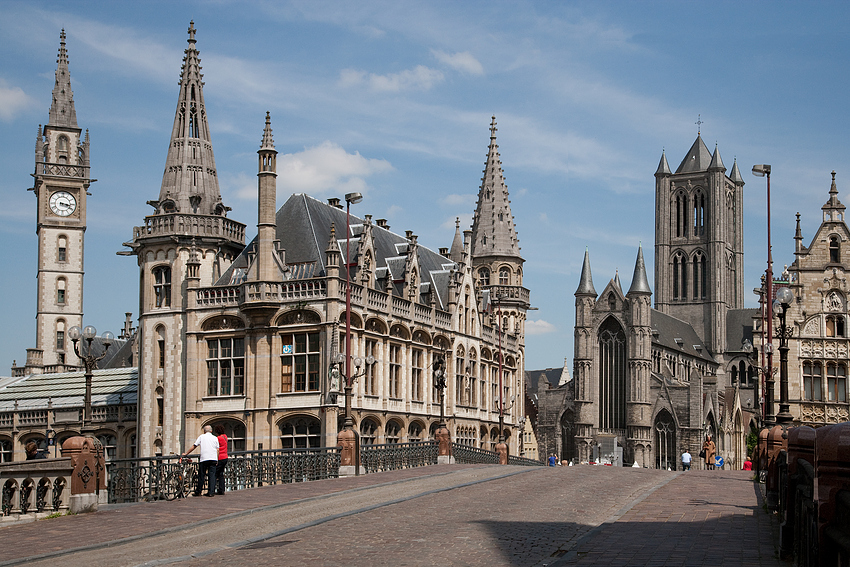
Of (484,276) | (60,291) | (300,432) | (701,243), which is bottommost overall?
(300,432)

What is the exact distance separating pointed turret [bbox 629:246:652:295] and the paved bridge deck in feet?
255

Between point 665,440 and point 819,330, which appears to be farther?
point 665,440

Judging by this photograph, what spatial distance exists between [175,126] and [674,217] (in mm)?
91042

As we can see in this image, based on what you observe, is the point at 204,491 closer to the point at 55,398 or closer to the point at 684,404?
the point at 55,398

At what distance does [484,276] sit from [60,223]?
32.4 metres

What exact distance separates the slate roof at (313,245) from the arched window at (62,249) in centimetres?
3182

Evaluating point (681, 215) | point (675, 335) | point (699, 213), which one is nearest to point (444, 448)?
point (675, 335)

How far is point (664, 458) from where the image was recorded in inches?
3873

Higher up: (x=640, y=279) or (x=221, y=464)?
(x=640, y=279)

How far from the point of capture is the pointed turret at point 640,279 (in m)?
101

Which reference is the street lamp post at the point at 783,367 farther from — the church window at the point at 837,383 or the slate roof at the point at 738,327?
the slate roof at the point at 738,327

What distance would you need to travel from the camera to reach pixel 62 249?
7794 centimetres

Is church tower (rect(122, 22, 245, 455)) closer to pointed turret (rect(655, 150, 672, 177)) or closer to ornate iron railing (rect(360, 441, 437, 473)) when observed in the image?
ornate iron railing (rect(360, 441, 437, 473))

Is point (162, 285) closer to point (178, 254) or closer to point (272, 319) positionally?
point (178, 254)
